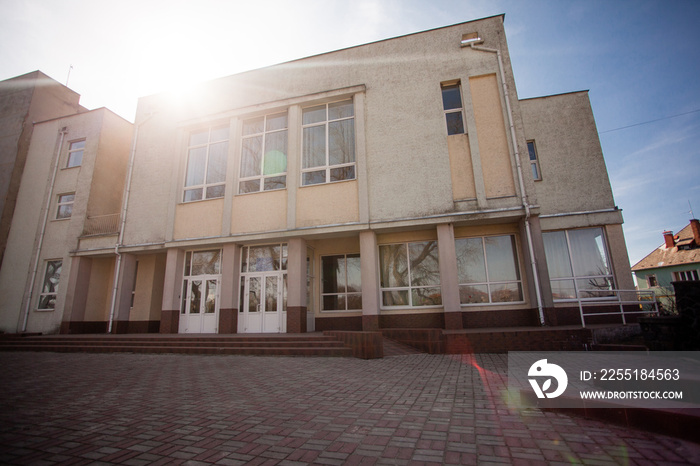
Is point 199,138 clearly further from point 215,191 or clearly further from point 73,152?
point 73,152

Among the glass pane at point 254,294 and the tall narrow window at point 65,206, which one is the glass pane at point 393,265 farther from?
the tall narrow window at point 65,206

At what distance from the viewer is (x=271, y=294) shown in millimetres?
12875

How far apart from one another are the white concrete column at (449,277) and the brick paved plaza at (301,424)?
13.6ft

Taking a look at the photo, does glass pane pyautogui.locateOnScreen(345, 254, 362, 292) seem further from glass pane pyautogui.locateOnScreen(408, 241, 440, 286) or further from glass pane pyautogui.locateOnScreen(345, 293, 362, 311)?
glass pane pyautogui.locateOnScreen(408, 241, 440, 286)

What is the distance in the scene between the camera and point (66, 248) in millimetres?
15570

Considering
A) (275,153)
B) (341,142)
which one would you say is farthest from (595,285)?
(275,153)

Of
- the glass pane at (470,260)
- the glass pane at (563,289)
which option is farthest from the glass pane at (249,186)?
the glass pane at (563,289)

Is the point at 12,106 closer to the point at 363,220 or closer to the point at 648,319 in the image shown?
the point at 363,220

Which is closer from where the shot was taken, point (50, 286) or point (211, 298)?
point (211, 298)

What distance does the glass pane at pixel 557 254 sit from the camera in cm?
1173

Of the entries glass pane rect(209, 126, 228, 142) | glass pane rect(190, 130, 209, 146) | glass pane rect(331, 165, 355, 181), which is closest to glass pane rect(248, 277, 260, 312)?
glass pane rect(331, 165, 355, 181)

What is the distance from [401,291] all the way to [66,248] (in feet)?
52.4

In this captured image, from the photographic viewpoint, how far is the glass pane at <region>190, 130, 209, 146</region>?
14.9 metres

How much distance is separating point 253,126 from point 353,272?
25.6 ft
